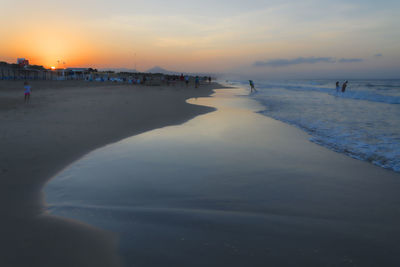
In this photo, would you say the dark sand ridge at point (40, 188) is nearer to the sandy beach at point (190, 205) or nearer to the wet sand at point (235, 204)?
the sandy beach at point (190, 205)

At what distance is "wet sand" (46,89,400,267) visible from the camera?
2562 mm

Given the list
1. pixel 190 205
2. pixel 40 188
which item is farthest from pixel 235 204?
pixel 40 188

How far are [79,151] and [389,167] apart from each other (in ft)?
25.9

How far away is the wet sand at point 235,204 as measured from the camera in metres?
2.56

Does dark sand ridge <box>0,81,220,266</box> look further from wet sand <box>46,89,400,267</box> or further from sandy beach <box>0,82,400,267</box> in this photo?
wet sand <box>46,89,400,267</box>

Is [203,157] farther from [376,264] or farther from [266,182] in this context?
[376,264]

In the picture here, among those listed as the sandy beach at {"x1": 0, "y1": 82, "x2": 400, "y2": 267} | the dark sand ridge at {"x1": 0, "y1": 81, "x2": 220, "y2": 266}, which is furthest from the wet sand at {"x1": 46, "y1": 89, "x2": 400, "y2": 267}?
the dark sand ridge at {"x1": 0, "y1": 81, "x2": 220, "y2": 266}

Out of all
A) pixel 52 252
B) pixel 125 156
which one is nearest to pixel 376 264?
pixel 52 252

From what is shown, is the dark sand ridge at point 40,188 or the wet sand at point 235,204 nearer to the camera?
the dark sand ridge at point 40,188

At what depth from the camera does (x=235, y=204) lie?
3.69 meters

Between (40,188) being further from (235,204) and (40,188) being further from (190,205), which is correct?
(235,204)

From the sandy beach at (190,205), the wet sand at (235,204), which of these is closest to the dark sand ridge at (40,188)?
the sandy beach at (190,205)

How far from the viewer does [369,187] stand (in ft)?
14.5

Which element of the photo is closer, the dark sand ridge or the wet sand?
the dark sand ridge
